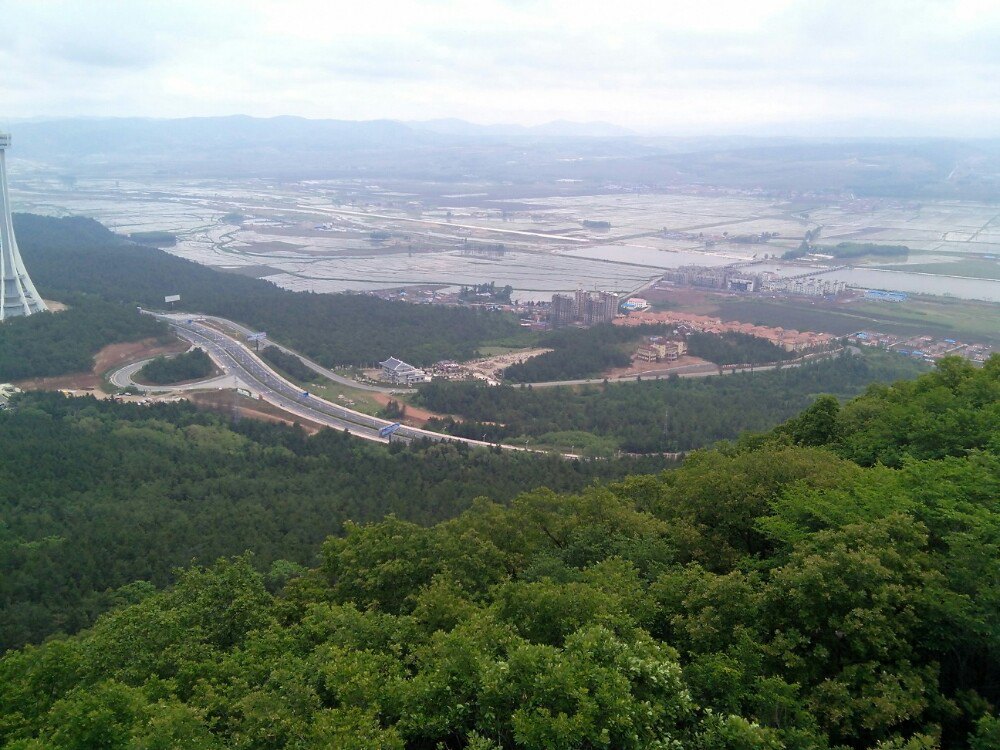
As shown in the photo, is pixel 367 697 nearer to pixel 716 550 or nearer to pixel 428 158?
pixel 716 550

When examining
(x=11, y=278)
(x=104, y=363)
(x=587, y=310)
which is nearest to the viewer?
(x=104, y=363)

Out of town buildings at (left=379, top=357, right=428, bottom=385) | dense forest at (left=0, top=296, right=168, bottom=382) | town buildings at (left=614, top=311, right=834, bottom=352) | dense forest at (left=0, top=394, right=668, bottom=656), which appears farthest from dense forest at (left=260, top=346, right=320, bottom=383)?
town buildings at (left=614, top=311, right=834, bottom=352)

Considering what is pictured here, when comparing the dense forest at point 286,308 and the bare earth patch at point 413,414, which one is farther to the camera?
the dense forest at point 286,308

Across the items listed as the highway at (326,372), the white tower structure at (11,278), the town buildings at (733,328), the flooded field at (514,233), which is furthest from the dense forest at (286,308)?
the town buildings at (733,328)

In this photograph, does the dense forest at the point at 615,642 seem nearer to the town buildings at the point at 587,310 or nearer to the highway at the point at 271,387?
the highway at the point at 271,387

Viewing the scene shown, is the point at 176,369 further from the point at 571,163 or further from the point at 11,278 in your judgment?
the point at 571,163

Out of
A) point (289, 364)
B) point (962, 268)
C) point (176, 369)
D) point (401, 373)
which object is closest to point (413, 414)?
point (401, 373)
